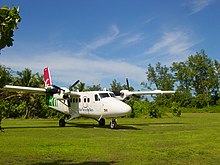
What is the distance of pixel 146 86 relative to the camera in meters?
92.1

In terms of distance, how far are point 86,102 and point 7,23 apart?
17.3 m

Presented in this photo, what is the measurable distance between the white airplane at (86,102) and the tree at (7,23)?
13.8m

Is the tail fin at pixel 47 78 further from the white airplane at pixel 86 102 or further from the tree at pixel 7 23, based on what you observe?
the tree at pixel 7 23

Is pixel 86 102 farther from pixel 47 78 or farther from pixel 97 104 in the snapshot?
pixel 47 78

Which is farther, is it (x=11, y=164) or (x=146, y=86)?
(x=146, y=86)

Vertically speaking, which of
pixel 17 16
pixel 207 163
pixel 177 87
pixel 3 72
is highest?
pixel 177 87

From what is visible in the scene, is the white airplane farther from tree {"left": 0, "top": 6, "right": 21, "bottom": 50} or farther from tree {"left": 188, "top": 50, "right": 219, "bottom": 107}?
tree {"left": 188, "top": 50, "right": 219, "bottom": 107}

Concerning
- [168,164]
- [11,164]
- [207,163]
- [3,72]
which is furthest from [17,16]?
[207,163]

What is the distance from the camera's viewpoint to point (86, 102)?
2177 centimetres

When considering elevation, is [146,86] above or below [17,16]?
above

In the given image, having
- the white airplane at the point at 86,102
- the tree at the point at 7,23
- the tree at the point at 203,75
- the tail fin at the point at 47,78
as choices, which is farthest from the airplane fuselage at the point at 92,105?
the tree at the point at 203,75

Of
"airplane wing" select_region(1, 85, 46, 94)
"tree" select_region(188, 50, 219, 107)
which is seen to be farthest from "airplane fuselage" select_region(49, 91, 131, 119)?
"tree" select_region(188, 50, 219, 107)

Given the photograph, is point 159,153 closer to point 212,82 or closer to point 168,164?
point 168,164

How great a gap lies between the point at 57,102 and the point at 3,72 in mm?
19876
